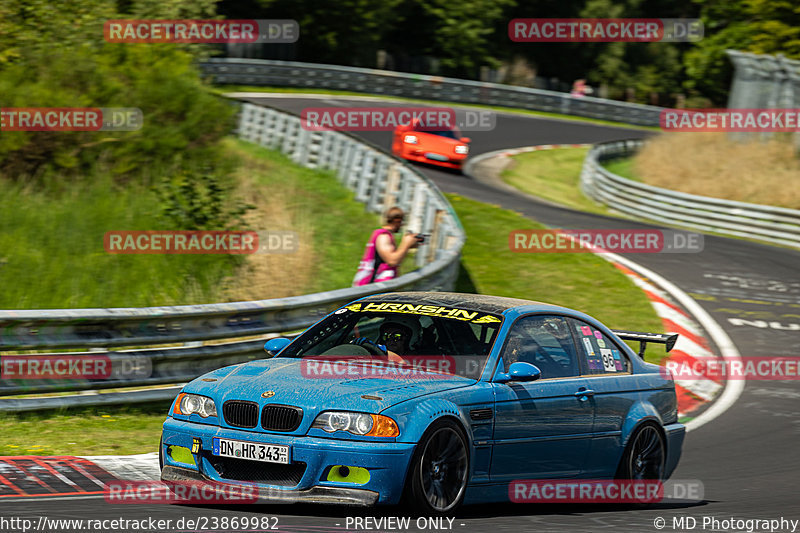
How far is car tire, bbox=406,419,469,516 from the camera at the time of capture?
584 cm

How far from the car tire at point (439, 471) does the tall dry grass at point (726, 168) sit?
22.9 m

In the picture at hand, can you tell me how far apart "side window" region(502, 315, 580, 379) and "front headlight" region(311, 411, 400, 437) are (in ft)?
4.00

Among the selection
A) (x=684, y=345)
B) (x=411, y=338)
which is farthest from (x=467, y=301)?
(x=684, y=345)

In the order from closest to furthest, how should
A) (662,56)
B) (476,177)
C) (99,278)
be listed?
(99,278), (476,177), (662,56)

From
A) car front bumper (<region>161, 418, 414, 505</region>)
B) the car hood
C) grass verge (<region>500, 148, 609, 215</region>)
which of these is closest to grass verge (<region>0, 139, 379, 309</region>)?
the car hood

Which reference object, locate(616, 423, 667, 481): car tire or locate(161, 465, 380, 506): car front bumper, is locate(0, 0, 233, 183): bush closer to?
locate(616, 423, 667, 481): car tire

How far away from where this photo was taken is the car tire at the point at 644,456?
7598 millimetres

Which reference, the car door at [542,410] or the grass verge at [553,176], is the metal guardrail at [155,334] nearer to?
the car door at [542,410]

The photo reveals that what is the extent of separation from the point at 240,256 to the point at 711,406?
24.0 feet

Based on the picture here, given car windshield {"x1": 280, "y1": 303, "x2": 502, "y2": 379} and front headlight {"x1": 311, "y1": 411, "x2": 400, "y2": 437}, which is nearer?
front headlight {"x1": 311, "y1": 411, "x2": 400, "y2": 437}

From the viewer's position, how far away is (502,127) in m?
41.3

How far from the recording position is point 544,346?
7211 millimetres

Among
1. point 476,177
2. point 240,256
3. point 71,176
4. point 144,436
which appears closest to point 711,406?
point 144,436

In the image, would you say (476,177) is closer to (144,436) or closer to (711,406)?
(711,406)
